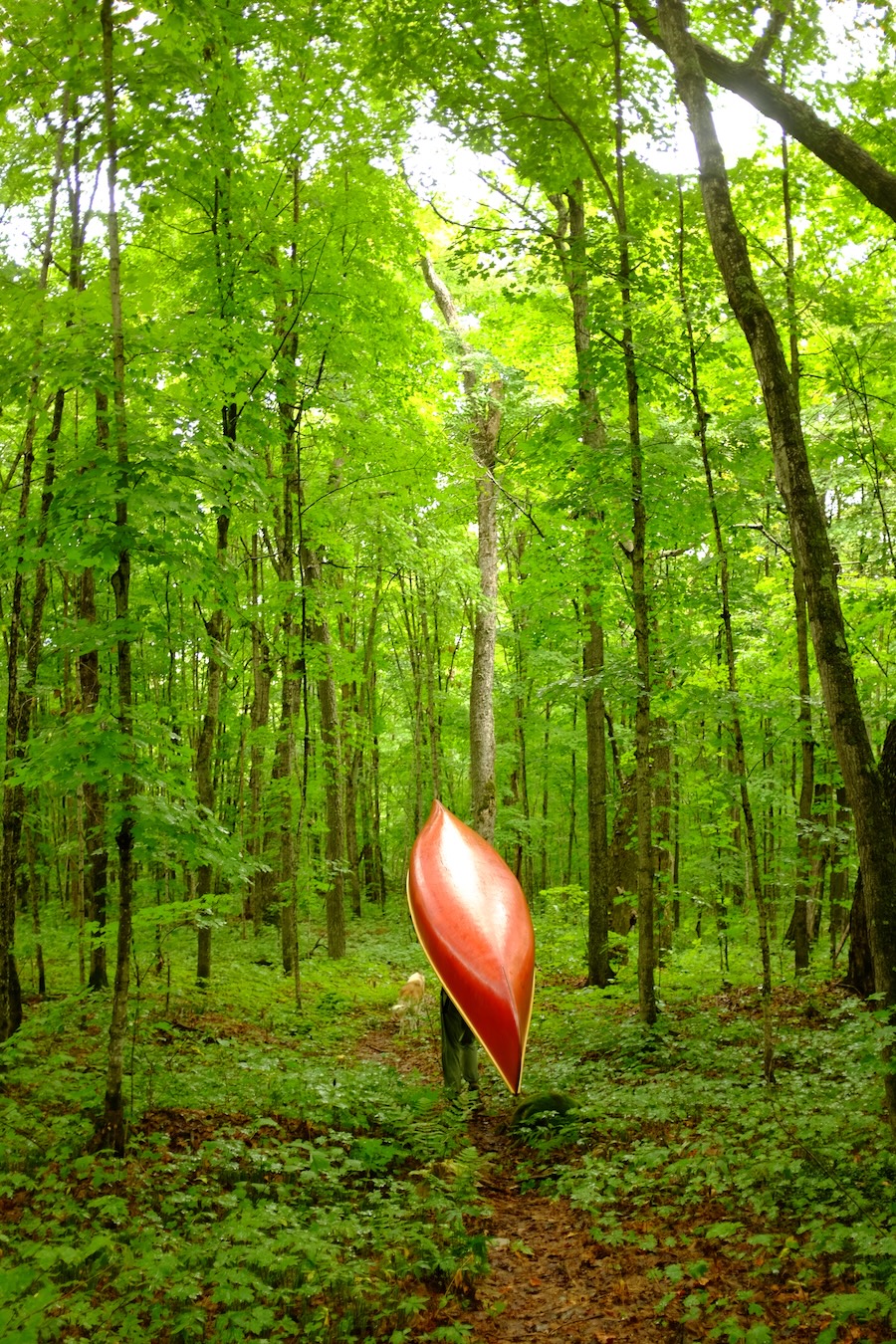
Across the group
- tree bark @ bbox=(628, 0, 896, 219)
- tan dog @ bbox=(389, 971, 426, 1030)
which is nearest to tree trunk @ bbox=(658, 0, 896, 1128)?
tree bark @ bbox=(628, 0, 896, 219)

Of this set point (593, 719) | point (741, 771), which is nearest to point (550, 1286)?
point (741, 771)

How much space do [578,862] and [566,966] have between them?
42.1ft

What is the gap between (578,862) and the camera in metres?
25.7

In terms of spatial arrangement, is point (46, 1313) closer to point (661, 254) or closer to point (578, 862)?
point (661, 254)

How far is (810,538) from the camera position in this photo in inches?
180

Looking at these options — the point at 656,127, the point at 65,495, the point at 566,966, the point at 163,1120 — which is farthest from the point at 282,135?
the point at 566,966

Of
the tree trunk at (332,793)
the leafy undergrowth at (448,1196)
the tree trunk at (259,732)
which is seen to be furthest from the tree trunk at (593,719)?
the tree trunk at (332,793)

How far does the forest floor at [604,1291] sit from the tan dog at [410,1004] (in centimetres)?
492

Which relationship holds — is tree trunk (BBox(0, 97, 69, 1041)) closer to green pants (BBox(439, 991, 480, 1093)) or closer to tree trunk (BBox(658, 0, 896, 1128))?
green pants (BBox(439, 991, 480, 1093))

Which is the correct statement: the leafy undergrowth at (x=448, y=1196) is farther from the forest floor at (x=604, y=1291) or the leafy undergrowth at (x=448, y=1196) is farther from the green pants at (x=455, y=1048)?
the green pants at (x=455, y=1048)

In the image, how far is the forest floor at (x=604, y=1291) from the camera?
A: 3391 millimetres

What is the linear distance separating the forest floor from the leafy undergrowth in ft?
0.04

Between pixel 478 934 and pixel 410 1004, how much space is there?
3819 mm

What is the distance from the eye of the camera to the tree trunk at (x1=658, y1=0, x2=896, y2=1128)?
4129 mm
